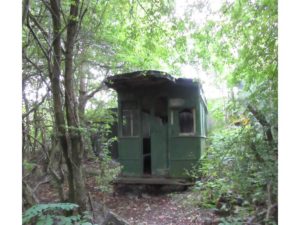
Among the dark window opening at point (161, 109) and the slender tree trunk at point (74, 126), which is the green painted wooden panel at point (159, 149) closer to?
the dark window opening at point (161, 109)

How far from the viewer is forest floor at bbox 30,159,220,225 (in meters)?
3.30

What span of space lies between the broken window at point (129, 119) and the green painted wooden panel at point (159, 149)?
1.04 ft

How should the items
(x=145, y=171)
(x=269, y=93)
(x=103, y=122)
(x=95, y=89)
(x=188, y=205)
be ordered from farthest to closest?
(x=95, y=89), (x=103, y=122), (x=145, y=171), (x=188, y=205), (x=269, y=93)

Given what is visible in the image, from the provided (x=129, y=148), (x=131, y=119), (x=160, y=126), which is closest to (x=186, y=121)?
(x=160, y=126)

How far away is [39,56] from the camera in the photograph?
3.38 metres

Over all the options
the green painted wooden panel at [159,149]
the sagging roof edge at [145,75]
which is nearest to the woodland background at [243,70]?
the sagging roof edge at [145,75]

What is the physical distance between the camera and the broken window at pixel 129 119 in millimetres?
4922

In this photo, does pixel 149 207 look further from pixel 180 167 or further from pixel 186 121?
pixel 186 121

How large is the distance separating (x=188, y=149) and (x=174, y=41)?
2072 mm

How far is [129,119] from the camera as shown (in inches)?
195

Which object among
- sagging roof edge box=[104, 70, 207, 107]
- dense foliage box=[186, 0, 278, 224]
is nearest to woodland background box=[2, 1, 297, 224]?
dense foliage box=[186, 0, 278, 224]

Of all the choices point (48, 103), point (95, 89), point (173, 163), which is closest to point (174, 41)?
point (48, 103)

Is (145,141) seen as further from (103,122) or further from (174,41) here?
(174,41)

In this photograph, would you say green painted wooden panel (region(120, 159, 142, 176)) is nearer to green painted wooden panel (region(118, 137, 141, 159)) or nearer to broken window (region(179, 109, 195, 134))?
green painted wooden panel (region(118, 137, 141, 159))
